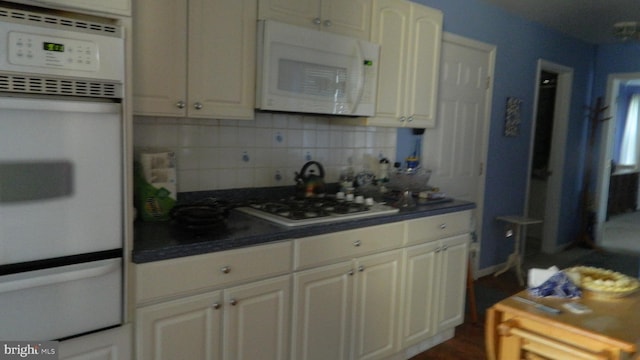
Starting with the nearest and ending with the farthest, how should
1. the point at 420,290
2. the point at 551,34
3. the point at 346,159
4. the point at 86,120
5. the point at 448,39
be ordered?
the point at 86,120 < the point at 420,290 < the point at 346,159 < the point at 448,39 < the point at 551,34

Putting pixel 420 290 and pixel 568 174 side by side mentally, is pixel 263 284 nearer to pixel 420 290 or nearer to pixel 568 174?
pixel 420 290

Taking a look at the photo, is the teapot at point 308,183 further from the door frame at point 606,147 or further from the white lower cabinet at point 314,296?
the door frame at point 606,147

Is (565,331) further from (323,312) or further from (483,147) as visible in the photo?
(483,147)

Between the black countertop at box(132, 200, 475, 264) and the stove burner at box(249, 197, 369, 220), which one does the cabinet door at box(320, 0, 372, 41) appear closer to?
the stove burner at box(249, 197, 369, 220)

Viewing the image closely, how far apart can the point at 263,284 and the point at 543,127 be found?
5620mm

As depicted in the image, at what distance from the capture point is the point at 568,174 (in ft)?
18.6

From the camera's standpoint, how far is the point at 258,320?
6.73ft

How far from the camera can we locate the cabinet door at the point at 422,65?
312 centimetres

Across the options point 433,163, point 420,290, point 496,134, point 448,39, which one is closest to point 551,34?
point 496,134

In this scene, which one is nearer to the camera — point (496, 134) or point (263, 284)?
point (263, 284)

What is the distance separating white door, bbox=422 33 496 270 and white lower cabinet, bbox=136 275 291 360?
2105 millimetres

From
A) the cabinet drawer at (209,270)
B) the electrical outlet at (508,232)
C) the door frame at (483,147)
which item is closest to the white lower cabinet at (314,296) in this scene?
the cabinet drawer at (209,270)

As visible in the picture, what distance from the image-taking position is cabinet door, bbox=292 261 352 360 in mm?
2213

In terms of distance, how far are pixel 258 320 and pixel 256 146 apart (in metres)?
1.07
